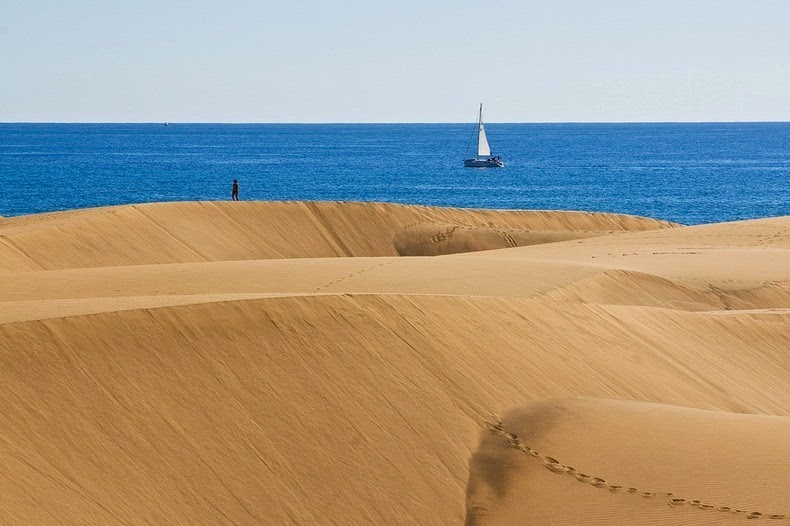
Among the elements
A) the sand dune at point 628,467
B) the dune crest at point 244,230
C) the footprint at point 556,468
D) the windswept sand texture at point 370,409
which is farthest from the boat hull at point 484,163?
the footprint at point 556,468

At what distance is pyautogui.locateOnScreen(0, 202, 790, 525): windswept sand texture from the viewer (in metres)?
10.9

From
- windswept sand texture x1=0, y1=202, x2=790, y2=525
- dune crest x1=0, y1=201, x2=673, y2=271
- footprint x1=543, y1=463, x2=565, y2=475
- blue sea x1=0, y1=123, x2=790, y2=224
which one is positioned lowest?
blue sea x1=0, y1=123, x2=790, y2=224

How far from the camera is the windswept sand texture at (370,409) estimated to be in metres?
10.9

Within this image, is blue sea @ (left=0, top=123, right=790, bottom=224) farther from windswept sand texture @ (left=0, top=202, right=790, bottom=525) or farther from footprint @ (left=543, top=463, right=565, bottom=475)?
footprint @ (left=543, top=463, right=565, bottom=475)

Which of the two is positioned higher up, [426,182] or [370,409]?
[370,409]

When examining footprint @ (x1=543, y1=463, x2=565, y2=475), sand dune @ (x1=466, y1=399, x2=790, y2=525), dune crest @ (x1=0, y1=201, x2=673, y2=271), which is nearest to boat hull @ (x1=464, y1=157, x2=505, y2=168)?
dune crest @ (x1=0, y1=201, x2=673, y2=271)

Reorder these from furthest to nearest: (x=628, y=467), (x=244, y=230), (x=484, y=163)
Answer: (x=484, y=163) → (x=244, y=230) → (x=628, y=467)

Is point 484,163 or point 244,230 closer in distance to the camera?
point 244,230

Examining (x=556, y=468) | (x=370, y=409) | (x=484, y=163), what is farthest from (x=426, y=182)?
(x=556, y=468)

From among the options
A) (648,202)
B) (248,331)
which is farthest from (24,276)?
(648,202)

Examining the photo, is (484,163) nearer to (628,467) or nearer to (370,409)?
(370,409)

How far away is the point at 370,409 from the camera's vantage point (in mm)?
12602

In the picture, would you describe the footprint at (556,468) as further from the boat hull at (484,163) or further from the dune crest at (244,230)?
the boat hull at (484,163)

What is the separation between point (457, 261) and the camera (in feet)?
78.3
